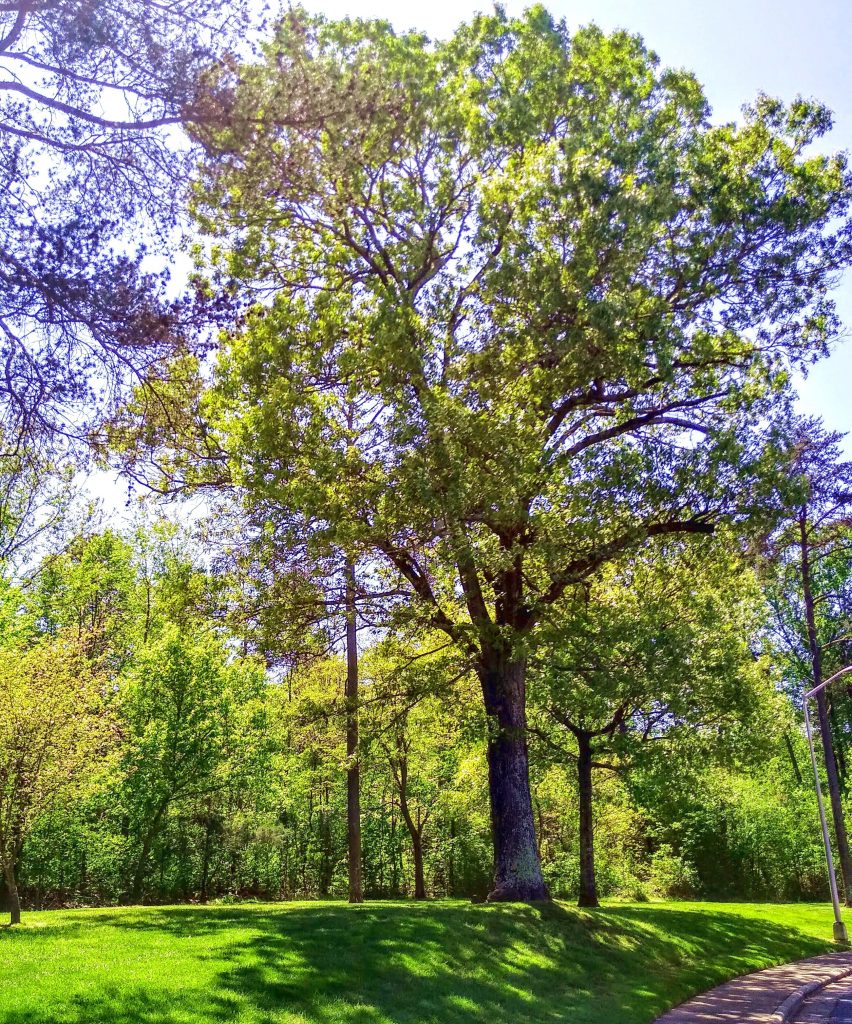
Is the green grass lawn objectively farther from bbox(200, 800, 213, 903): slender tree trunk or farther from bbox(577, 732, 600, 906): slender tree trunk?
bbox(200, 800, 213, 903): slender tree trunk

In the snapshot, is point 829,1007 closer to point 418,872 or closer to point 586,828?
point 586,828

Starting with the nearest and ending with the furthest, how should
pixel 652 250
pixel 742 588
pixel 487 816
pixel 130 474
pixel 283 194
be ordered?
→ 1. pixel 130 474
2. pixel 283 194
3. pixel 652 250
4. pixel 742 588
5. pixel 487 816

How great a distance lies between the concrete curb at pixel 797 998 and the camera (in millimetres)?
10648

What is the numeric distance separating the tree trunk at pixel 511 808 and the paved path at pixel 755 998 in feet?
11.5

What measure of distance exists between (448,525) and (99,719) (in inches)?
404

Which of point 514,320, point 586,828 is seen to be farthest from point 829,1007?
point 514,320

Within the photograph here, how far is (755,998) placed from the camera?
473 inches

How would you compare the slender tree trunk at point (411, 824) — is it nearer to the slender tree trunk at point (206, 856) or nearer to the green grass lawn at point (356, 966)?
the slender tree trunk at point (206, 856)

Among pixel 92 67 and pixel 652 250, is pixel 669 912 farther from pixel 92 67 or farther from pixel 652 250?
pixel 92 67

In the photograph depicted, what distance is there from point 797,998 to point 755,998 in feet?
1.93

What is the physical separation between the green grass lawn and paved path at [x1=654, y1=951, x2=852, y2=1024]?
0.32 metres

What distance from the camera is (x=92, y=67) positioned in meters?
8.38

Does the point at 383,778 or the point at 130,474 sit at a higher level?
the point at 130,474

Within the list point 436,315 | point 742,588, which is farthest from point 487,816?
point 436,315
